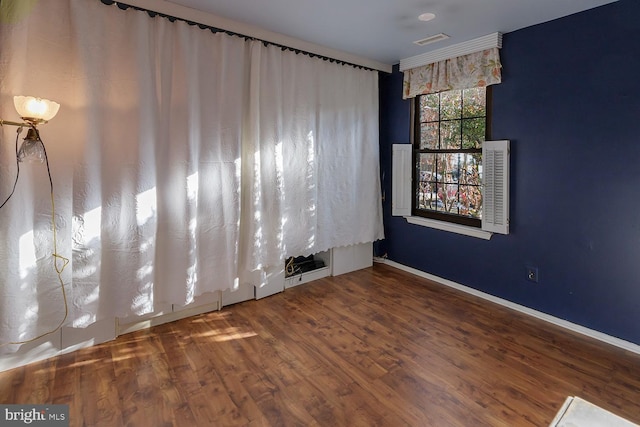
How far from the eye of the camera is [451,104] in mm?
Result: 3693

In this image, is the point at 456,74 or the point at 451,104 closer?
the point at 456,74

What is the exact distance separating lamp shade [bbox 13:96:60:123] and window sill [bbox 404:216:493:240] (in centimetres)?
345

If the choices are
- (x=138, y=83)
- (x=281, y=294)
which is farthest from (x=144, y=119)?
(x=281, y=294)

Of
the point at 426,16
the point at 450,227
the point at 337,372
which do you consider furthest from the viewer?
the point at 450,227

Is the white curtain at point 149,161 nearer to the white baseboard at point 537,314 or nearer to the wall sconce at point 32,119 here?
the wall sconce at point 32,119

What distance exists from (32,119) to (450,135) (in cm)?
354

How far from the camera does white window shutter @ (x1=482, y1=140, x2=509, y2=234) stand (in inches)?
124

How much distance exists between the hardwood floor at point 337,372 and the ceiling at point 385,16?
98.6 inches

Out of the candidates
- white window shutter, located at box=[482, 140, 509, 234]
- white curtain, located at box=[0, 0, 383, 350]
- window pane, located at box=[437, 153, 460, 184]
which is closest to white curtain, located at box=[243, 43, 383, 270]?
white curtain, located at box=[0, 0, 383, 350]

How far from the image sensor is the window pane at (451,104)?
3621mm

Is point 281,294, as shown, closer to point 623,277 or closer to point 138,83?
point 138,83

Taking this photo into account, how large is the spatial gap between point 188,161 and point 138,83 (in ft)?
2.06

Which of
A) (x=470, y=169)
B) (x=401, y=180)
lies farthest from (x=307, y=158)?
(x=470, y=169)

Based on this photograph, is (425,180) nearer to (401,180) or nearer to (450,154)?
(401,180)
